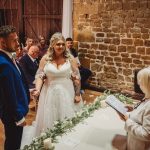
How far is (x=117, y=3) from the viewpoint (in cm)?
693

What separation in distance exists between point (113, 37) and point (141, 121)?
5244 millimetres

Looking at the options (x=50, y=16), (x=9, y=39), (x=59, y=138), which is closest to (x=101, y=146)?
(x=59, y=138)

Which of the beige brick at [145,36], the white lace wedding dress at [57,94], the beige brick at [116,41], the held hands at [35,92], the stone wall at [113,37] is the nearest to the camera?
the held hands at [35,92]

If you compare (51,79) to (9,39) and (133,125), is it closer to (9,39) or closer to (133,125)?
(9,39)

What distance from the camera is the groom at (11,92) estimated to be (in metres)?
2.94

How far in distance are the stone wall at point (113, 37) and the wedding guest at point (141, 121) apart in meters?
4.71

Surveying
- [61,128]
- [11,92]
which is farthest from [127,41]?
[61,128]

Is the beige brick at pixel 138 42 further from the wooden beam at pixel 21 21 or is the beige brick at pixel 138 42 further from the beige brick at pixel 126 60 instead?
the wooden beam at pixel 21 21

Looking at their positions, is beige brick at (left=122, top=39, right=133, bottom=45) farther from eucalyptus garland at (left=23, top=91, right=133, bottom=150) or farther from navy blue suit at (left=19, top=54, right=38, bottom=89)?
eucalyptus garland at (left=23, top=91, right=133, bottom=150)

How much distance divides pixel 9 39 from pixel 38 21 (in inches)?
227

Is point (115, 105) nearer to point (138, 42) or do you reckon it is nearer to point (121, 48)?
point (138, 42)

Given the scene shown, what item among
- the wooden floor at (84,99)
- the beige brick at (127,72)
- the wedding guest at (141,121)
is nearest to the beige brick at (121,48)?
the beige brick at (127,72)

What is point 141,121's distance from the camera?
210 centimetres

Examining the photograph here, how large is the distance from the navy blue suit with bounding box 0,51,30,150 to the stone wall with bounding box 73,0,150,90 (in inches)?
167
